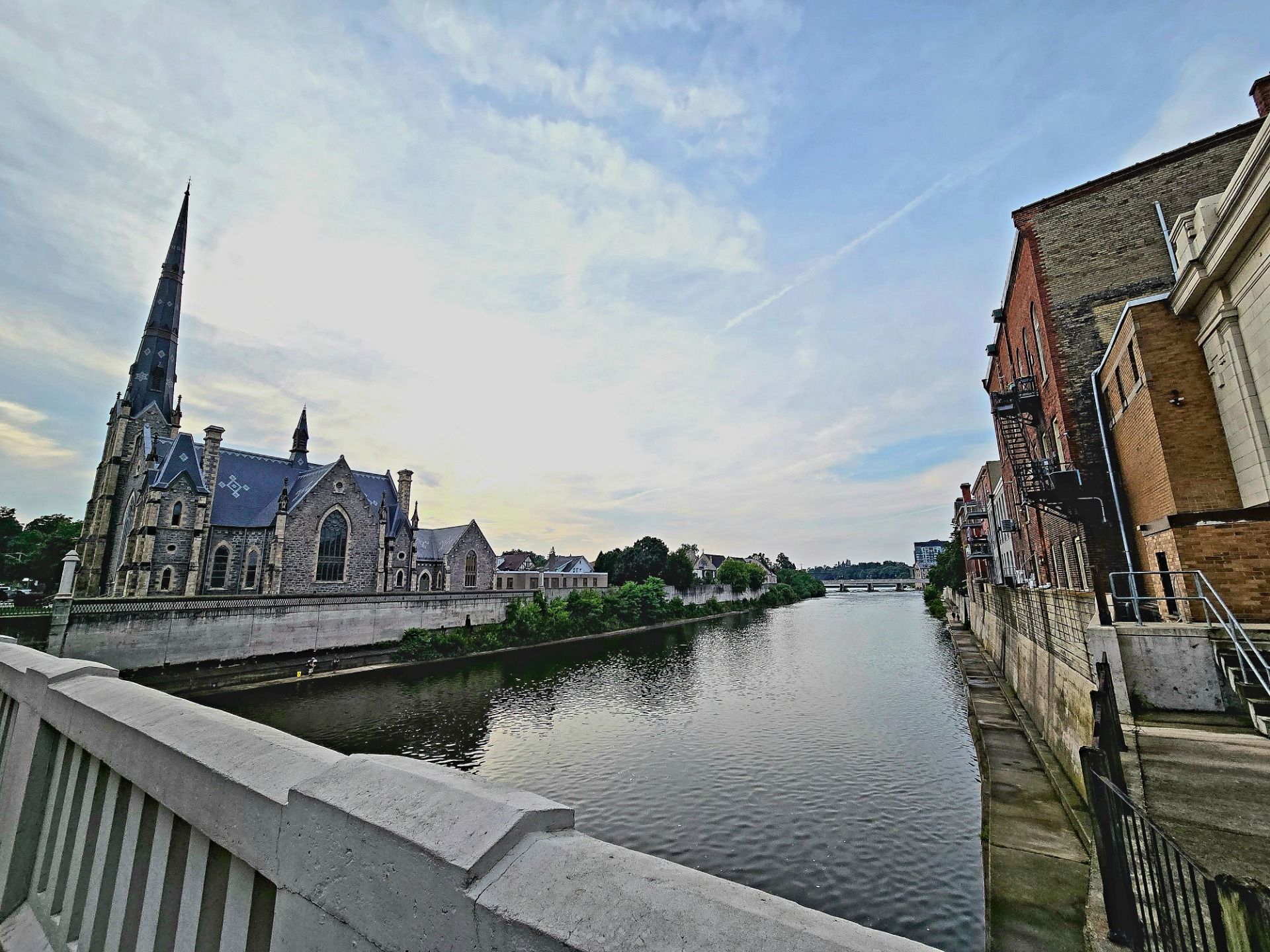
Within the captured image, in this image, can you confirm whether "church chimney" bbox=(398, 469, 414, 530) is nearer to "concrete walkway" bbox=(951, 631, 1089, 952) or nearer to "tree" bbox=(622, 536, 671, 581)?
"tree" bbox=(622, 536, 671, 581)

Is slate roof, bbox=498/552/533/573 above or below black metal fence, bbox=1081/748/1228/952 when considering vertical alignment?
above

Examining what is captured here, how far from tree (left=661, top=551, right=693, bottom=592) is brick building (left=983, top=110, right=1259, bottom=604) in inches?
1992

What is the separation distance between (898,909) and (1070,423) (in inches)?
542

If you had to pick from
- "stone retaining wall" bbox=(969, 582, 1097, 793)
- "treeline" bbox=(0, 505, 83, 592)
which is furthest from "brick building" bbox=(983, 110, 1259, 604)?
"treeline" bbox=(0, 505, 83, 592)

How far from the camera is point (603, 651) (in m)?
38.7

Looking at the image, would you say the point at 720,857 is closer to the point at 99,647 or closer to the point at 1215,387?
the point at 1215,387

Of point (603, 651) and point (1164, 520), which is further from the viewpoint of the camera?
point (603, 651)

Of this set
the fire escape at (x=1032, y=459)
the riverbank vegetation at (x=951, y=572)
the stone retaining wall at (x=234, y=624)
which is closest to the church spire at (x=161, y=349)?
the stone retaining wall at (x=234, y=624)

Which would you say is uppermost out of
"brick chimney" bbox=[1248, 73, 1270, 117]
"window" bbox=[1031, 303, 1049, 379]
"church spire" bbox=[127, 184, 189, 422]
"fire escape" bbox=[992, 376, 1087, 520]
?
"church spire" bbox=[127, 184, 189, 422]

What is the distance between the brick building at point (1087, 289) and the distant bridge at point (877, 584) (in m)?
153

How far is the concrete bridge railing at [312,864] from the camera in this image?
1.00m

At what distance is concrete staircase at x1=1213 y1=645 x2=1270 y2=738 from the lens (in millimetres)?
6727

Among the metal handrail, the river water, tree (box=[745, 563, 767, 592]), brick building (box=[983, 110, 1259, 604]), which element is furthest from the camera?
tree (box=[745, 563, 767, 592])

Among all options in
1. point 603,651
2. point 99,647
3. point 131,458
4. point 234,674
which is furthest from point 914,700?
point 131,458
